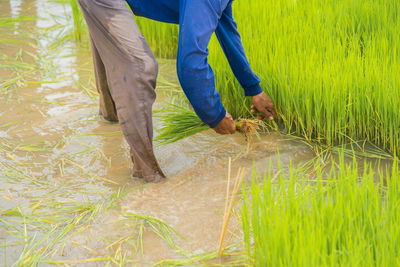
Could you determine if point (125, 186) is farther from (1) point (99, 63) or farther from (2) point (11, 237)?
(1) point (99, 63)

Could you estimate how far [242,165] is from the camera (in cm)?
241

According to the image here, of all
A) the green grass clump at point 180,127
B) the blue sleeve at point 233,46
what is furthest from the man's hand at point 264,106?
the green grass clump at point 180,127

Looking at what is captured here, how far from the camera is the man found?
1854 millimetres

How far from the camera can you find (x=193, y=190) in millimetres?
2213

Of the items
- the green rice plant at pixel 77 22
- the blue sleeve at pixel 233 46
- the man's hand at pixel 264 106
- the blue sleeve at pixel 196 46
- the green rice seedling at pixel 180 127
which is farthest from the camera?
the green rice plant at pixel 77 22

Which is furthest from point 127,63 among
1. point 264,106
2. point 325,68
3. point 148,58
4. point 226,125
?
point 325,68

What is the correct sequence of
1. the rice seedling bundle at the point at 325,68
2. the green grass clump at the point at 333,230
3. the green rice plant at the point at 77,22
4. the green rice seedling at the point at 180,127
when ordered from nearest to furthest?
the green grass clump at the point at 333,230 < the rice seedling bundle at the point at 325,68 < the green rice seedling at the point at 180,127 < the green rice plant at the point at 77,22

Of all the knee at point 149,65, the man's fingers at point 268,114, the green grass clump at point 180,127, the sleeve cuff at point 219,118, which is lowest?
the green grass clump at point 180,127

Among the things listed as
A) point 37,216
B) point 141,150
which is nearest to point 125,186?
point 141,150

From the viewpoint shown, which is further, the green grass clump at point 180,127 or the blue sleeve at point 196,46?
the green grass clump at point 180,127

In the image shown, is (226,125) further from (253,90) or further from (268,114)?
(268,114)

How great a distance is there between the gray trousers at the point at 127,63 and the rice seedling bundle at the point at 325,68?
69cm

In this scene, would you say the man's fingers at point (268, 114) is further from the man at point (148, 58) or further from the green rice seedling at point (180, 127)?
the man at point (148, 58)

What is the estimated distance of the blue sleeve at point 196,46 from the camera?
183cm
